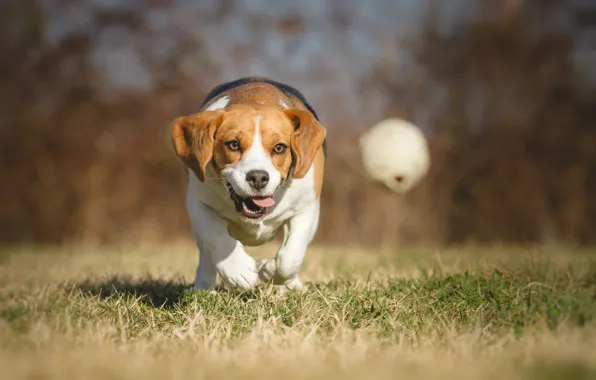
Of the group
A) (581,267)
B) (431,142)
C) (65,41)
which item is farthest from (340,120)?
(581,267)

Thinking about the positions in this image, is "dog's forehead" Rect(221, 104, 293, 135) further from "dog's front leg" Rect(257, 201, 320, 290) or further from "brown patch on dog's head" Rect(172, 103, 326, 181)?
"dog's front leg" Rect(257, 201, 320, 290)

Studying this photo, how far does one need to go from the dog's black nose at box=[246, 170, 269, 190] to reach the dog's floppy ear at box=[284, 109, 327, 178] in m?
0.25

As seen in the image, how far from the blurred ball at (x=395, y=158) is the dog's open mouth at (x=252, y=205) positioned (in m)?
2.82

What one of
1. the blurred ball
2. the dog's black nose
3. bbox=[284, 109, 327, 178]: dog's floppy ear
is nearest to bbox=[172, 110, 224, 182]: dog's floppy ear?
the dog's black nose

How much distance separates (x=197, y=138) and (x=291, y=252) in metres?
0.85

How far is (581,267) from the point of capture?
213 inches

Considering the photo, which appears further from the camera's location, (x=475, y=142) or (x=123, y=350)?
(x=475, y=142)

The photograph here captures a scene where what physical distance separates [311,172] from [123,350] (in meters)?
1.77

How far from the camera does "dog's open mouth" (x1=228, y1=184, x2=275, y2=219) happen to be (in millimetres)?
3939

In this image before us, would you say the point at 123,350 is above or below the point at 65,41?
below

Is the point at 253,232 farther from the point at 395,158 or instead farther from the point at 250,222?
the point at 395,158

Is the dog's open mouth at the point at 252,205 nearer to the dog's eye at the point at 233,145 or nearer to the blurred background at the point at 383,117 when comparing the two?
the dog's eye at the point at 233,145

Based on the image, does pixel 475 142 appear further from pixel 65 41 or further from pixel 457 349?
pixel 457 349

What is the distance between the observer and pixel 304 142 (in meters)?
4.01
